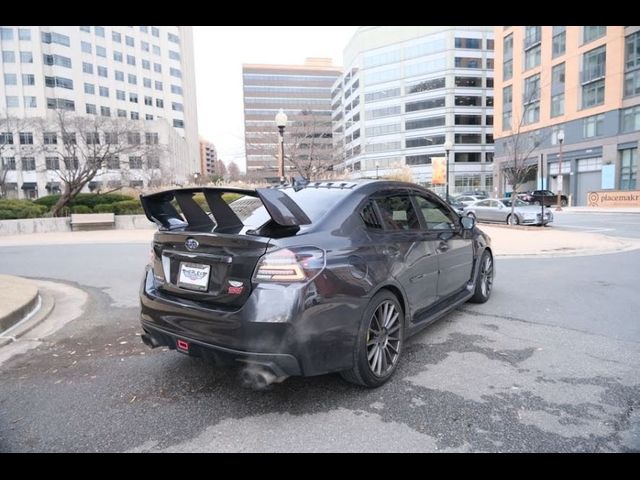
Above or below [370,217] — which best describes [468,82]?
above

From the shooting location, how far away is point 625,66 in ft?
125

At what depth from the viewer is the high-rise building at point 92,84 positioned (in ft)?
215

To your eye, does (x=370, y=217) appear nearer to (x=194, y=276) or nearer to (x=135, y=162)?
(x=194, y=276)

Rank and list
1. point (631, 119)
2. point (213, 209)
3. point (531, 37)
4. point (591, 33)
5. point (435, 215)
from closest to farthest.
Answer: point (213, 209), point (435, 215), point (631, 119), point (591, 33), point (531, 37)

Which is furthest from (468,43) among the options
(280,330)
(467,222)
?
(280,330)

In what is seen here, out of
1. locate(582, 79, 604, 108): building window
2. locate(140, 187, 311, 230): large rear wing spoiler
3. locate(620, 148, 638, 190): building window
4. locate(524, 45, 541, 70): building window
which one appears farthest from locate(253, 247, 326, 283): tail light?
locate(524, 45, 541, 70): building window

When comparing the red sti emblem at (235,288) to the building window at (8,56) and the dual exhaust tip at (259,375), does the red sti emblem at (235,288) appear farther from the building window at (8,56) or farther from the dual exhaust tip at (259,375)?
the building window at (8,56)

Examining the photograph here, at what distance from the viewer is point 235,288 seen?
291 centimetres

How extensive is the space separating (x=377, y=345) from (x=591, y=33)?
1955 inches

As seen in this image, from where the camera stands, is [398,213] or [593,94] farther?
[593,94]

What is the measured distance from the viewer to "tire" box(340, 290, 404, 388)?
10.3ft

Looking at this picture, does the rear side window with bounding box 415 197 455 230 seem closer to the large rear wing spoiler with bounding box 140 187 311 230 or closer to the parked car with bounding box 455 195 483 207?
→ the large rear wing spoiler with bounding box 140 187 311 230

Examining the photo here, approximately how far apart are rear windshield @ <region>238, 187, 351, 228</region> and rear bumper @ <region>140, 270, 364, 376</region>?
2.20 ft

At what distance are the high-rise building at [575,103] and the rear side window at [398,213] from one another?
3260cm
